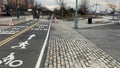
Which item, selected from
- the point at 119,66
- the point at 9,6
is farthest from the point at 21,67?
the point at 9,6

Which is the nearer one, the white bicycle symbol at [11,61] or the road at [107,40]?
the white bicycle symbol at [11,61]

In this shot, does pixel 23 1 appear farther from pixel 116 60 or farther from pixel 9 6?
pixel 116 60

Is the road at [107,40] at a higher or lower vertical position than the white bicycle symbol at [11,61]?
lower

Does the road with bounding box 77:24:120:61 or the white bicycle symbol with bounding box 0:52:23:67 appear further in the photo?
the road with bounding box 77:24:120:61

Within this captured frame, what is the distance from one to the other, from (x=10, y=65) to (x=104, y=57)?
3888 millimetres

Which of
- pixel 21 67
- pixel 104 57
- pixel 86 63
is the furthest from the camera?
pixel 104 57

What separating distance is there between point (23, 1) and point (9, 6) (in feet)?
119

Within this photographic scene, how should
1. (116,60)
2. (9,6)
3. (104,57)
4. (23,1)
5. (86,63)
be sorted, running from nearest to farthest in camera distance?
(86,63), (116,60), (104,57), (9,6), (23,1)

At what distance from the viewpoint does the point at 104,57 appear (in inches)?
380

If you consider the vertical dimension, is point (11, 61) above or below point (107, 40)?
above

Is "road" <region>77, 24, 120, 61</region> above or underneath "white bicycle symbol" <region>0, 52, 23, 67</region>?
underneath

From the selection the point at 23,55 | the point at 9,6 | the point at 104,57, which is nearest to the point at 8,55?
the point at 23,55

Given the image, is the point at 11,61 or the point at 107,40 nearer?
the point at 11,61

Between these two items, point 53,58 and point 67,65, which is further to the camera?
point 53,58
